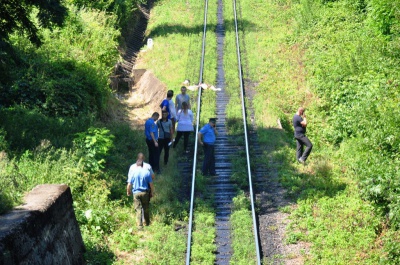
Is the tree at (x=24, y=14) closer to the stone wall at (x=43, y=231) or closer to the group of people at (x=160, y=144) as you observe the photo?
the group of people at (x=160, y=144)

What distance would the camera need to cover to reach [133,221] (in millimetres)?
13906

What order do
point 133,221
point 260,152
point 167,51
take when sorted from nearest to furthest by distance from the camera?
1. point 133,221
2. point 260,152
3. point 167,51

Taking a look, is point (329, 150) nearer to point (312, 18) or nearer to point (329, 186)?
point (329, 186)

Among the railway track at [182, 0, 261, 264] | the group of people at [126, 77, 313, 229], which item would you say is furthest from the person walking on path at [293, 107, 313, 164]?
the railway track at [182, 0, 261, 264]

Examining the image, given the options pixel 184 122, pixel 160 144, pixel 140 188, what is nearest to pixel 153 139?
pixel 160 144

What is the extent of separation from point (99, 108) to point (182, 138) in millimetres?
3355

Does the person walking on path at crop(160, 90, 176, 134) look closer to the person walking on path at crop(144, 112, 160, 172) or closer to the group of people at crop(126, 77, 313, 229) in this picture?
the group of people at crop(126, 77, 313, 229)

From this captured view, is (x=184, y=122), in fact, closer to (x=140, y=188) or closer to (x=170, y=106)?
(x=170, y=106)

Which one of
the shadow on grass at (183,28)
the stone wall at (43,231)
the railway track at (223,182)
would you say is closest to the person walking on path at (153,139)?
the railway track at (223,182)

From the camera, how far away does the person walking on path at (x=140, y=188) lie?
1341cm

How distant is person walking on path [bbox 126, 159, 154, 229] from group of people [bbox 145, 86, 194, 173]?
2.36 m

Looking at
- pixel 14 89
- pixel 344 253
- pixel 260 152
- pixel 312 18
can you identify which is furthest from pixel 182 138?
pixel 312 18

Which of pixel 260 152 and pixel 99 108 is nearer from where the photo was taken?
pixel 260 152

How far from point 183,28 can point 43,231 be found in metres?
20.0
